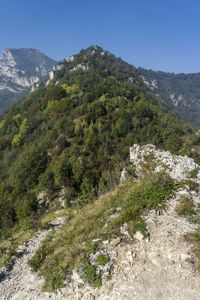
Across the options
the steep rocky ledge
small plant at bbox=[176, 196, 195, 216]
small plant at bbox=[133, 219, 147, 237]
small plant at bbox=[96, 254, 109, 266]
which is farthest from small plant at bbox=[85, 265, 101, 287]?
small plant at bbox=[176, 196, 195, 216]

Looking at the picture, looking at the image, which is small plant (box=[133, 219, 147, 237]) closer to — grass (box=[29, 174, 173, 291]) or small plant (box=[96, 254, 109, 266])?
grass (box=[29, 174, 173, 291])

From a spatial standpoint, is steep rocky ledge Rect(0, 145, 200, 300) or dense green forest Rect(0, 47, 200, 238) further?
dense green forest Rect(0, 47, 200, 238)

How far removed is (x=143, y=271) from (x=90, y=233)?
146 inches

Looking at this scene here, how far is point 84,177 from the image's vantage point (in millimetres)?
34562

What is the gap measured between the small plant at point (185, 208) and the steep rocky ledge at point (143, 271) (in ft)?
1.01

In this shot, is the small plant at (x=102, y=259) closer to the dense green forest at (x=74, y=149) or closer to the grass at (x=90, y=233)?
the grass at (x=90, y=233)

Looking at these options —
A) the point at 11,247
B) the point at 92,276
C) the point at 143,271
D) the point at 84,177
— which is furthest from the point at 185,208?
the point at 84,177

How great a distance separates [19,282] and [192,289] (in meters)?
8.18

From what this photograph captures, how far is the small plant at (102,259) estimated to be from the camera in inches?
301

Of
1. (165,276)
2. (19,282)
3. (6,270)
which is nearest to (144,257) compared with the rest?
(165,276)

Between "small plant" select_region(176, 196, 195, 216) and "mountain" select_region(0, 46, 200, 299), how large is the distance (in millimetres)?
201

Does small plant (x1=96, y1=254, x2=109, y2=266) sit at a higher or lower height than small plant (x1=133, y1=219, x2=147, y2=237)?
lower

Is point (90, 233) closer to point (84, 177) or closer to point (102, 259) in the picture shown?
point (102, 259)

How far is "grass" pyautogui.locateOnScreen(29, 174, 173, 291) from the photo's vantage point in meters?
8.05
